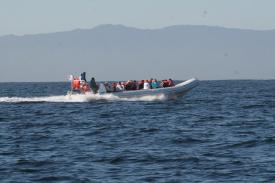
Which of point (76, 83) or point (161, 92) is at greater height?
point (76, 83)

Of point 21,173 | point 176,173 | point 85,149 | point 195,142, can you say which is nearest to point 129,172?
point 176,173

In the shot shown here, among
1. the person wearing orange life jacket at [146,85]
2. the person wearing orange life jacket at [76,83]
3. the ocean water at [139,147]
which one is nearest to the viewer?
the ocean water at [139,147]

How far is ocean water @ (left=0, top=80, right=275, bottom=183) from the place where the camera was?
16.0 m

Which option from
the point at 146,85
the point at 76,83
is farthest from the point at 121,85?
the point at 76,83

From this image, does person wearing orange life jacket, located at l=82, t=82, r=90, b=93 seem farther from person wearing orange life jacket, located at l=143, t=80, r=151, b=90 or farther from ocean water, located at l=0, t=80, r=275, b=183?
ocean water, located at l=0, t=80, r=275, b=183

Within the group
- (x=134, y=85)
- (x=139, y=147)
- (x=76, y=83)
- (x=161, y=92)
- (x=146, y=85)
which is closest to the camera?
(x=139, y=147)

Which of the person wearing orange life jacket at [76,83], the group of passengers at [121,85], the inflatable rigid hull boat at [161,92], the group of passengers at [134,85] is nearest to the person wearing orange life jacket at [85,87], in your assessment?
the group of passengers at [121,85]

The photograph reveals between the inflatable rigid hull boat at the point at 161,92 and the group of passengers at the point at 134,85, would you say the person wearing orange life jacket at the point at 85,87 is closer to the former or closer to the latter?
the group of passengers at the point at 134,85

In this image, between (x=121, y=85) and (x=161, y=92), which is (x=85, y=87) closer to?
(x=121, y=85)

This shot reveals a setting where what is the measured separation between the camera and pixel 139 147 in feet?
66.7

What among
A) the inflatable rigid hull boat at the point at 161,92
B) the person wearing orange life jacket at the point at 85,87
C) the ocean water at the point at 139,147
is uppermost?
the person wearing orange life jacket at the point at 85,87

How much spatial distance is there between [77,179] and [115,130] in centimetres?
1013

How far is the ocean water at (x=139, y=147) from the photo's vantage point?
52.6 feet

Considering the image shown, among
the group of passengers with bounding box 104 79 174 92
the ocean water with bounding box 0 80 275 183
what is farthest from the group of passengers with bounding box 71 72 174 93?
the ocean water with bounding box 0 80 275 183
